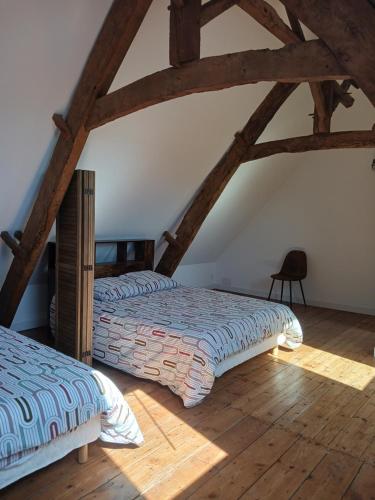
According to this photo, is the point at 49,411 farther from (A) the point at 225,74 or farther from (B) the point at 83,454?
(A) the point at 225,74

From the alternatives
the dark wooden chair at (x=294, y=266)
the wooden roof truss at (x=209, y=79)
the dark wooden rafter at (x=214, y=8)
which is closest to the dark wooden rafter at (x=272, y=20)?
the wooden roof truss at (x=209, y=79)

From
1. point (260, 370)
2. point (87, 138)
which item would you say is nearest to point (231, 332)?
point (260, 370)

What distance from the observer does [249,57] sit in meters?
1.90

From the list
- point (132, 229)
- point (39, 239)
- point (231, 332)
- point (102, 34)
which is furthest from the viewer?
point (132, 229)

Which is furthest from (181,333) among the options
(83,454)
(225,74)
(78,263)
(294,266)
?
(294,266)

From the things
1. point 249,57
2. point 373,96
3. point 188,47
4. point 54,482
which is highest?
point 188,47

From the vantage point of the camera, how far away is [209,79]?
2.09m

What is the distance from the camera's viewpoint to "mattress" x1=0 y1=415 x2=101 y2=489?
5.61ft

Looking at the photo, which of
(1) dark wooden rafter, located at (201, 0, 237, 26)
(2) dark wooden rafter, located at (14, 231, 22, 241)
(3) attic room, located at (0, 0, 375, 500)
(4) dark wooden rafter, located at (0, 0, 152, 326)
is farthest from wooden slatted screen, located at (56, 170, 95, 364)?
(1) dark wooden rafter, located at (201, 0, 237, 26)

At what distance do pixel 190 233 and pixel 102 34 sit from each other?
2.39 metres

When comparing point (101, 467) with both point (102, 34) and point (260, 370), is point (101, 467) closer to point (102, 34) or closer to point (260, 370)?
point (260, 370)

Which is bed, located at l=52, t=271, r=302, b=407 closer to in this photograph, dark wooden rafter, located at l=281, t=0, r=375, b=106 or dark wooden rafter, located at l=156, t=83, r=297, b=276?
dark wooden rafter, located at l=156, t=83, r=297, b=276

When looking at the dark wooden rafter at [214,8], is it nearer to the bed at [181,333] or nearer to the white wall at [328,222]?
the bed at [181,333]

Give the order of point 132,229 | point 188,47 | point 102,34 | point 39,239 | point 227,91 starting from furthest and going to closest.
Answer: point 132,229 → point 227,91 → point 39,239 → point 102,34 → point 188,47
